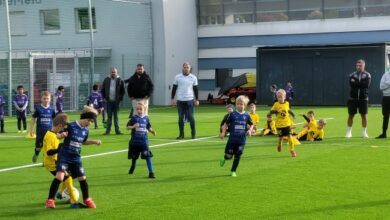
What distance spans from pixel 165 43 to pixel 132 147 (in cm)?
3020

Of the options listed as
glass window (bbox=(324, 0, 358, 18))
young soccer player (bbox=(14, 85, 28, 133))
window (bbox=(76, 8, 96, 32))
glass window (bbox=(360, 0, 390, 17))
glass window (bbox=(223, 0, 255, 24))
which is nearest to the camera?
young soccer player (bbox=(14, 85, 28, 133))

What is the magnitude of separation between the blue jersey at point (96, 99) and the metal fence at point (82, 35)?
12.0 meters

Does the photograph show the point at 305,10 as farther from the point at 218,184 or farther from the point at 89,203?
the point at 89,203

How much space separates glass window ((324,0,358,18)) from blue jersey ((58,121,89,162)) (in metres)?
36.0

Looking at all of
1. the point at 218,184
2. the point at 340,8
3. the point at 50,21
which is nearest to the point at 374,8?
Result: the point at 340,8

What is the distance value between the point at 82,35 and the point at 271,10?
11922 millimetres

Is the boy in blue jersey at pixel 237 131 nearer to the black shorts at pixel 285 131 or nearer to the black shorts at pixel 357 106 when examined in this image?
the black shorts at pixel 285 131

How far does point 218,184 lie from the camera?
11.5 meters

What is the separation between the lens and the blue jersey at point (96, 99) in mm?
24927

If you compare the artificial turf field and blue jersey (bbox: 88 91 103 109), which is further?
blue jersey (bbox: 88 91 103 109)

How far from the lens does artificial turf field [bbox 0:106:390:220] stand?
9219mm

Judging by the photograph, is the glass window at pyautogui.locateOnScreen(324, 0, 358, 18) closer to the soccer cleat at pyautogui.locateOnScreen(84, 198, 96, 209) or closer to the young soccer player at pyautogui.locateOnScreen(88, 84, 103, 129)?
the young soccer player at pyautogui.locateOnScreen(88, 84, 103, 129)

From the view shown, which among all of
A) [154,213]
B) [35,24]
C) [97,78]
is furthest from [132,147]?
[35,24]

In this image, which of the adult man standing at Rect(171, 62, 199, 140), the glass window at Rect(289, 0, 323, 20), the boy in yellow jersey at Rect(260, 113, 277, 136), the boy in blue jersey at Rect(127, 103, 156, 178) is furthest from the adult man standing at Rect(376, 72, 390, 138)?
the glass window at Rect(289, 0, 323, 20)
